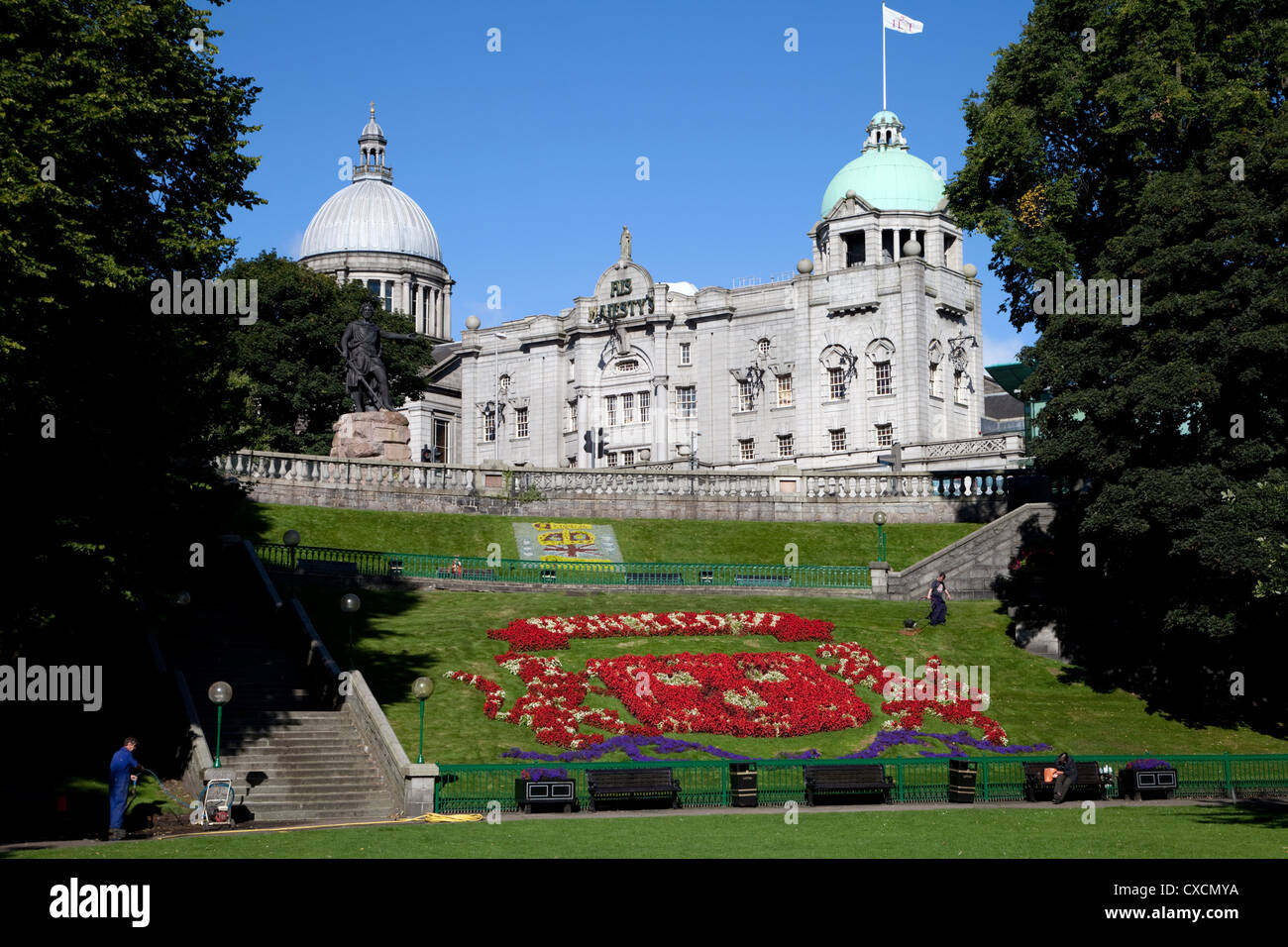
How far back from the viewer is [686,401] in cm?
8719

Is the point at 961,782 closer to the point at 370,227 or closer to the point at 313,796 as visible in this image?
the point at 313,796

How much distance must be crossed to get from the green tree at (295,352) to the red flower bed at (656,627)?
3526 centimetres

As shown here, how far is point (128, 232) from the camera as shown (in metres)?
25.8

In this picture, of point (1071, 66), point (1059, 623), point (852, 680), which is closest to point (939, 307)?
point (1071, 66)

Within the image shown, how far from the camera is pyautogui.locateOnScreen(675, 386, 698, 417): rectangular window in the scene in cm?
8688

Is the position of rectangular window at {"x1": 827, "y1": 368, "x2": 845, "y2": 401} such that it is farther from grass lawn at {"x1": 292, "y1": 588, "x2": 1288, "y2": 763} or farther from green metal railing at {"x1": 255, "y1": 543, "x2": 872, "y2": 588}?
grass lawn at {"x1": 292, "y1": 588, "x2": 1288, "y2": 763}

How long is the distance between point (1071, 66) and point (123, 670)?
1391 inches

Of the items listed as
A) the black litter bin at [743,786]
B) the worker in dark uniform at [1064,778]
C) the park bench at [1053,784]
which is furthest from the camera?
the park bench at [1053,784]

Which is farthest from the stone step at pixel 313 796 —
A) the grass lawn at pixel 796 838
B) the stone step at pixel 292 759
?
the grass lawn at pixel 796 838

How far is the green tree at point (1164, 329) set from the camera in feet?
113

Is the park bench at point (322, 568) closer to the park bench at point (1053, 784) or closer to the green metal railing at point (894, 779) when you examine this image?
the green metal railing at point (894, 779)

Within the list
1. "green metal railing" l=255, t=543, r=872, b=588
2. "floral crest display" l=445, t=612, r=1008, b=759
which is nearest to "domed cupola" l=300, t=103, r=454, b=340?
"green metal railing" l=255, t=543, r=872, b=588

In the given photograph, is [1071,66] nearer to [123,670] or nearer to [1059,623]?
[1059,623]

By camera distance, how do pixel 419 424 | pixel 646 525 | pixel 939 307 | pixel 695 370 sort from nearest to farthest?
pixel 646 525 → pixel 939 307 → pixel 695 370 → pixel 419 424
